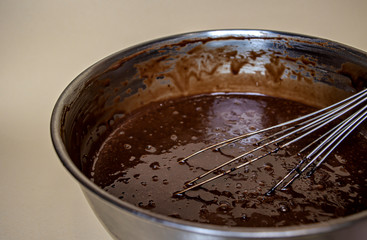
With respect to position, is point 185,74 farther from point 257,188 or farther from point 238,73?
point 257,188

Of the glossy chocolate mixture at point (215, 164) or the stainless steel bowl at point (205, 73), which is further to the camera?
the stainless steel bowl at point (205, 73)

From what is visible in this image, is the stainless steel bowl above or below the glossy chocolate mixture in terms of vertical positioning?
above

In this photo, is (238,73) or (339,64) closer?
(339,64)

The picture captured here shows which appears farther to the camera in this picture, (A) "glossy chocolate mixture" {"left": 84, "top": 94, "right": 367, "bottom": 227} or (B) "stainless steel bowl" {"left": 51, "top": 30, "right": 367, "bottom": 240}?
(B) "stainless steel bowl" {"left": 51, "top": 30, "right": 367, "bottom": 240}

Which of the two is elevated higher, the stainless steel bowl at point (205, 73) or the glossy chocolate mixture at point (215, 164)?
the stainless steel bowl at point (205, 73)

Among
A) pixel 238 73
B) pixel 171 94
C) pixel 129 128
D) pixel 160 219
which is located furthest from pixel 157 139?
pixel 160 219
